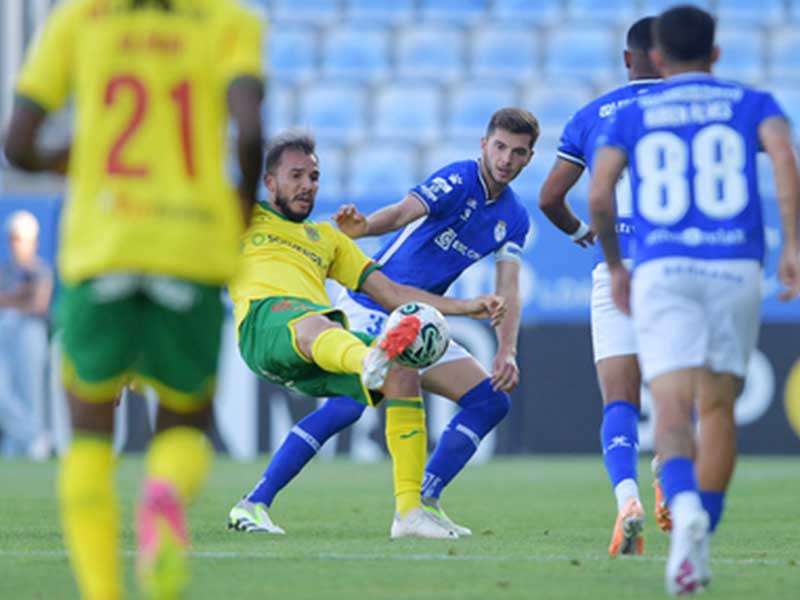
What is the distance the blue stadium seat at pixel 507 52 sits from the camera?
1811cm

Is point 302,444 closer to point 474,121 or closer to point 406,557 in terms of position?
point 406,557

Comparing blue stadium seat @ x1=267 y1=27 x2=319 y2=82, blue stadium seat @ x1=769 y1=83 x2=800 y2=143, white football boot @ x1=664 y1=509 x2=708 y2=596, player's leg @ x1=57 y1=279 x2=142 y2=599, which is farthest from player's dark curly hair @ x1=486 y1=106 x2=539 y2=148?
blue stadium seat @ x1=267 y1=27 x2=319 y2=82

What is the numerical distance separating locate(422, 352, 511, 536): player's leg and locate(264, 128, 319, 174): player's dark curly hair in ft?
4.00

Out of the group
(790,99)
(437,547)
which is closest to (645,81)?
(437,547)

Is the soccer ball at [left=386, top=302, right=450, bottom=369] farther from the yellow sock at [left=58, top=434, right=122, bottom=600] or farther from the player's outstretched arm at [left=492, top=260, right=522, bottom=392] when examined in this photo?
the yellow sock at [left=58, top=434, right=122, bottom=600]

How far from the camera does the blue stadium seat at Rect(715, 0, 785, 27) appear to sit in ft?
61.0

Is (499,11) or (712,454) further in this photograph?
(499,11)

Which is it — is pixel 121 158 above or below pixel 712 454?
above

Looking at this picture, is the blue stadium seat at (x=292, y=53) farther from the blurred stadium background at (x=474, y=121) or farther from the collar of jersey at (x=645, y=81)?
the collar of jersey at (x=645, y=81)

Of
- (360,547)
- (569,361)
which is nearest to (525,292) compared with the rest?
(569,361)

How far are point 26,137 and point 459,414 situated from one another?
375 cm

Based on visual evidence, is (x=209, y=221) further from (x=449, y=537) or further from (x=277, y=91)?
(x=277, y=91)

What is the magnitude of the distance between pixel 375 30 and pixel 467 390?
11.3 m

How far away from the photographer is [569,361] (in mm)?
13789
